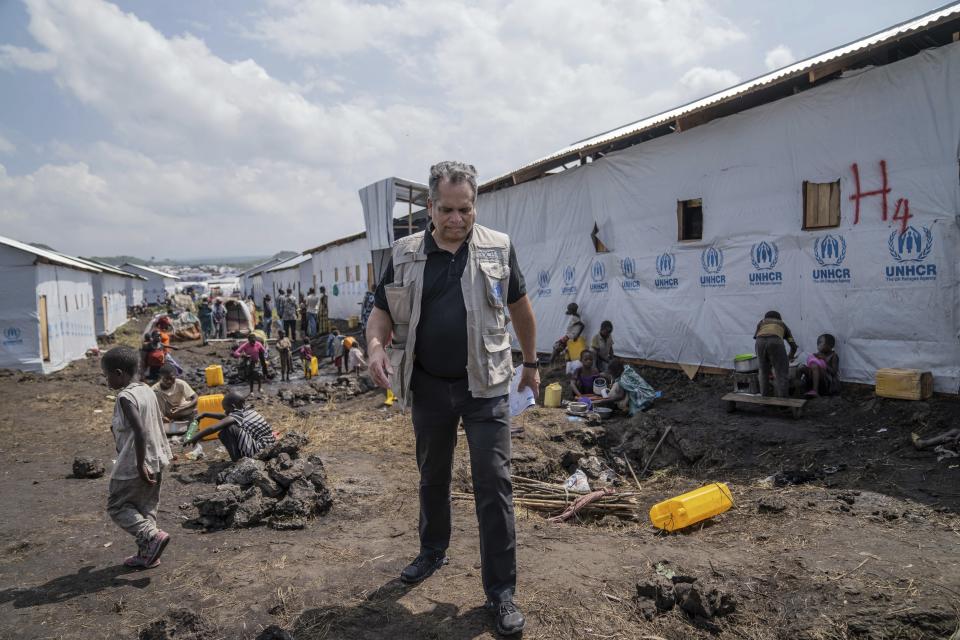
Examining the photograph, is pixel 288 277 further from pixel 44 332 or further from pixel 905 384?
pixel 905 384

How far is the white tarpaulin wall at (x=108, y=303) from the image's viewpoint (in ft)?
82.2

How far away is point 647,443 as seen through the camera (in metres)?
6.74

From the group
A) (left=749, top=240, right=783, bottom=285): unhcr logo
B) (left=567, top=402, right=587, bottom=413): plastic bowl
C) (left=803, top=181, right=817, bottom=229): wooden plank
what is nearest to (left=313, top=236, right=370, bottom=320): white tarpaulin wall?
(left=567, top=402, right=587, bottom=413): plastic bowl

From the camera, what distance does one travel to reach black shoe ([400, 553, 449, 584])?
10.00 feet

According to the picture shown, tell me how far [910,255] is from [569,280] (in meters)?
6.35

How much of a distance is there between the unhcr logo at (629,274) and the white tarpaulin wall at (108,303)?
896 inches

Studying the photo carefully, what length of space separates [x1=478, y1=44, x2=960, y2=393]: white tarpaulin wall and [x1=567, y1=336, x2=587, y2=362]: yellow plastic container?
18.8 inches

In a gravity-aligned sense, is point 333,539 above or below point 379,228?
below

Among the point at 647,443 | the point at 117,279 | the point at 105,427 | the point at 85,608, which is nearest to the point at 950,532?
the point at 647,443

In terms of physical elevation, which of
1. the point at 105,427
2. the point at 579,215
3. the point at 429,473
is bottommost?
the point at 105,427

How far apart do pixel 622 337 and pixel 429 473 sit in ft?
27.8

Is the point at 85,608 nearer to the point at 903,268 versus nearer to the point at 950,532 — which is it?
the point at 950,532

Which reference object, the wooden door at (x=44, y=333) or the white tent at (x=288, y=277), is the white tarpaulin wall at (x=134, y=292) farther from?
the wooden door at (x=44, y=333)

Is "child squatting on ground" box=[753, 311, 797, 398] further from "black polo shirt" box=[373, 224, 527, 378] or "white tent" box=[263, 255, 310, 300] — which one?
"white tent" box=[263, 255, 310, 300]
